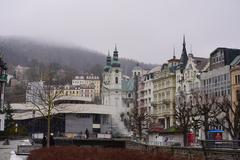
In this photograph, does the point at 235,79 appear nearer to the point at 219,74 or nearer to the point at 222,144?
the point at 219,74

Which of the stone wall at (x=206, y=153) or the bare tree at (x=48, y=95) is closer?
the stone wall at (x=206, y=153)

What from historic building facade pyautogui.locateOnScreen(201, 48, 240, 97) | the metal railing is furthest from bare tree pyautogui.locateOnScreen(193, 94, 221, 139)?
the metal railing

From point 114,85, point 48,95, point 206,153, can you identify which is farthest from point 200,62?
point 114,85

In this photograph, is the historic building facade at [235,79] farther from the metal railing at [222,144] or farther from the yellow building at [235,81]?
the metal railing at [222,144]

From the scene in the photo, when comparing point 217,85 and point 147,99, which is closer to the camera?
point 217,85

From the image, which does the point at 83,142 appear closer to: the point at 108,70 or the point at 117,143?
the point at 117,143

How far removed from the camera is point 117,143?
2434 inches

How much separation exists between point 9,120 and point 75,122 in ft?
81.8

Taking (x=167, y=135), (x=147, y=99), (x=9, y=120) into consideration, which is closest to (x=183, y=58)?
(x=147, y=99)

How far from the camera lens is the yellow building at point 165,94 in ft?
322

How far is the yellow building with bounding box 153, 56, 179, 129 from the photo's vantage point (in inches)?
3863

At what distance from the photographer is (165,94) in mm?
103125

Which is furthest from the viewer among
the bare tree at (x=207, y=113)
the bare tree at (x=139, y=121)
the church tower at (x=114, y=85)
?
the church tower at (x=114, y=85)

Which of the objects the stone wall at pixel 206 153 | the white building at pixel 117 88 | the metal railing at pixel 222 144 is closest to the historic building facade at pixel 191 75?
the stone wall at pixel 206 153
